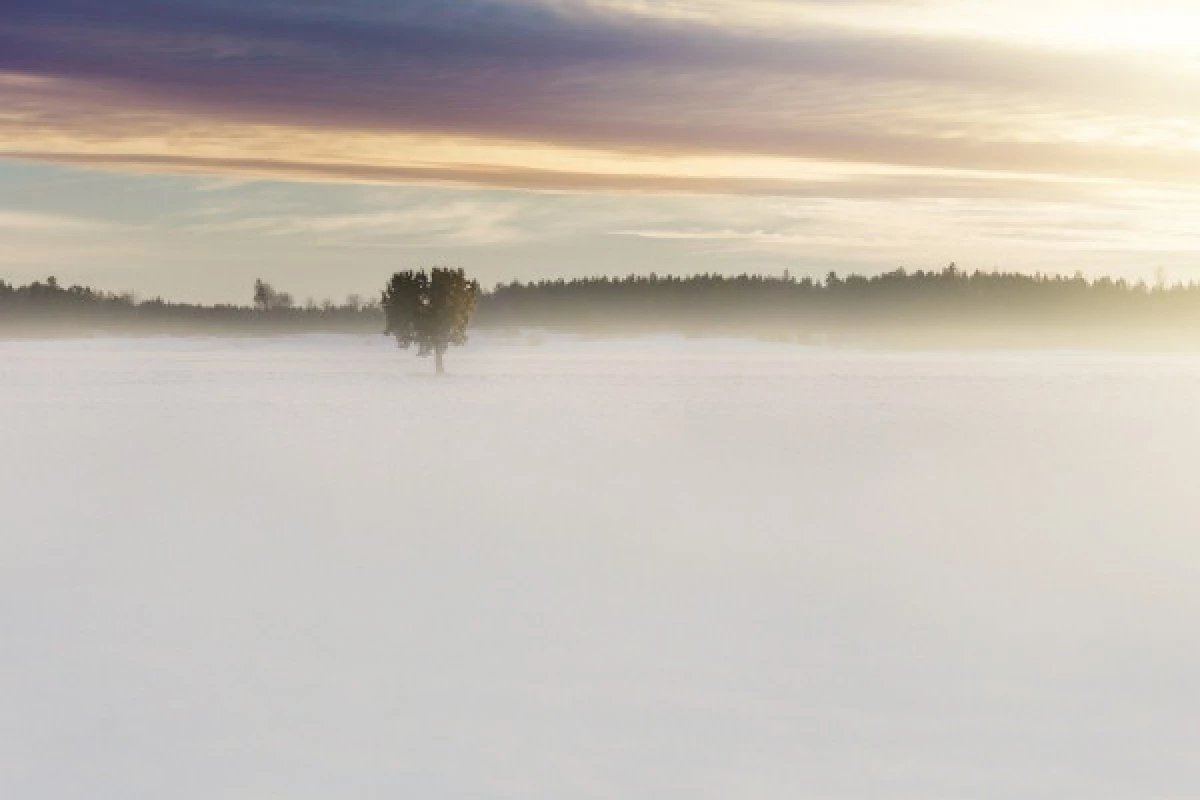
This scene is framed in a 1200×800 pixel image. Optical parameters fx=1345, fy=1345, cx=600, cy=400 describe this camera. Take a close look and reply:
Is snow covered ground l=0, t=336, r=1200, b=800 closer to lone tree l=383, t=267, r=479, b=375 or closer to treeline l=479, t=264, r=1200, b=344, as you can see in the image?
lone tree l=383, t=267, r=479, b=375

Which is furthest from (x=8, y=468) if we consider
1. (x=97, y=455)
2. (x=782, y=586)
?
(x=782, y=586)

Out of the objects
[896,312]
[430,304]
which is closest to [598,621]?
[430,304]

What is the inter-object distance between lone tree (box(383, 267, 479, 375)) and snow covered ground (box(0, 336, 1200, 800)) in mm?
51427

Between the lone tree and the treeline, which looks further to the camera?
the treeline

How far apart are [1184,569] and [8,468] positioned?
1072 inches

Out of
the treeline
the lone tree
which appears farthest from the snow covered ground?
the treeline

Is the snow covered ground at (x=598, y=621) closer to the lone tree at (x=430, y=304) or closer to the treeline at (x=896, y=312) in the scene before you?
the lone tree at (x=430, y=304)

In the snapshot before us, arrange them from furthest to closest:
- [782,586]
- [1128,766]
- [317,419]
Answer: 1. [317,419]
2. [782,586]
3. [1128,766]

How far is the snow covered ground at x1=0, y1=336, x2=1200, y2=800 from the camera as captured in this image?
10688 mm

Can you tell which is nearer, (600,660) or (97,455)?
(600,660)

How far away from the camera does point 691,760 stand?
10.8 meters

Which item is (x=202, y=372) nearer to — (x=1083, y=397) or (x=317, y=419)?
(x=317, y=419)

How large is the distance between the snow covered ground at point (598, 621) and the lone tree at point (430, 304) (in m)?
51.4

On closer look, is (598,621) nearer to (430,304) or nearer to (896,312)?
(430,304)
